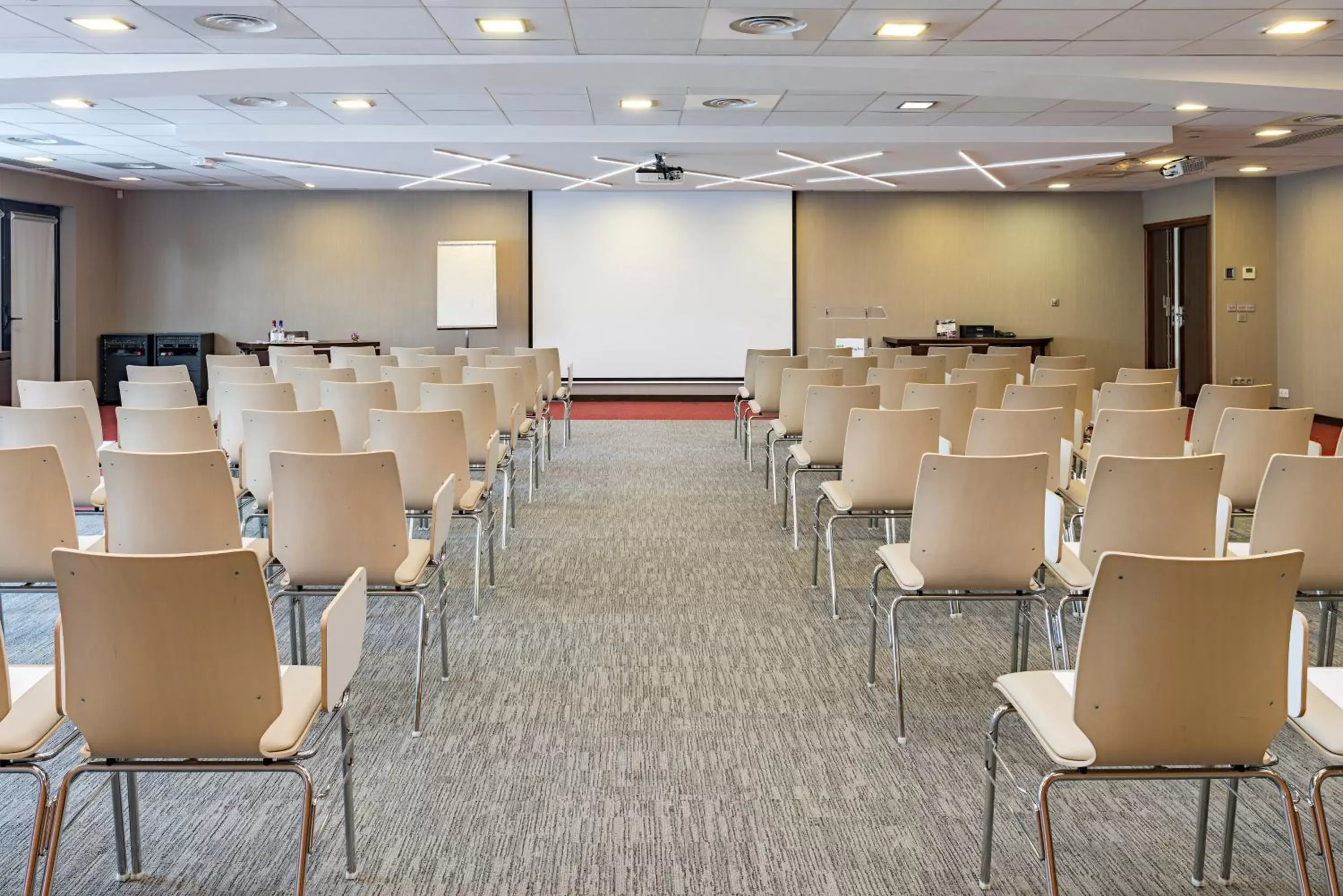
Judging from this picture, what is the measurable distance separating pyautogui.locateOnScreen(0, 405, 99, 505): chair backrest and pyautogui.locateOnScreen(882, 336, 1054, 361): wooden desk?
11.3 meters

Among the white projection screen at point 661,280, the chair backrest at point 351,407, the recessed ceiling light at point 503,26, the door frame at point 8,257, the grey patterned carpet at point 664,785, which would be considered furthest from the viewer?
the white projection screen at point 661,280

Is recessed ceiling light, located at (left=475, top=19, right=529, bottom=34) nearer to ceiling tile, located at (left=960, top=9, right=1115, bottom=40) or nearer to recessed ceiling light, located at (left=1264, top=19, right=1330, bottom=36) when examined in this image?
ceiling tile, located at (left=960, top=9, right=1115, bottom=40)

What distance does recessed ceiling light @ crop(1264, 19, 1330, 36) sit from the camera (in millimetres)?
6855

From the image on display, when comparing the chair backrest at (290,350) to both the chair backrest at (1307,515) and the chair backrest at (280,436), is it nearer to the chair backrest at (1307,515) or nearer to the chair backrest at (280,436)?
the chair backrest at (280,436)

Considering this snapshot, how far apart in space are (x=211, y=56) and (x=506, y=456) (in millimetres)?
3791

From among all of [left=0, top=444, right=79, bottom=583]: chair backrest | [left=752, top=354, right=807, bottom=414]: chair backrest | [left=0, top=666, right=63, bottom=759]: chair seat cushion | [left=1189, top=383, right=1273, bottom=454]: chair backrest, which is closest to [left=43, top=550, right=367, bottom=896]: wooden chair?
[left=0, top=666, right=63, bottom=759]: chair seat cushion

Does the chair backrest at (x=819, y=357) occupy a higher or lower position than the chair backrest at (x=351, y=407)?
higher

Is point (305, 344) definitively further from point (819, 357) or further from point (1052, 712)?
point (1052, 712)

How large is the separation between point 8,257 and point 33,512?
12072 millimetres

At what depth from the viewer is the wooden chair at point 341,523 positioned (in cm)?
365

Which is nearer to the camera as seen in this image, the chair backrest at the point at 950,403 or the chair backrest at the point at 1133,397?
the chair backrest at the point at 950,403

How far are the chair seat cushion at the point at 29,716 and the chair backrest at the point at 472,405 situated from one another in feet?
11.4

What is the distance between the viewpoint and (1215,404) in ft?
21.0

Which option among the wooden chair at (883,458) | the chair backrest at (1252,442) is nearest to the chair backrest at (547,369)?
the wooden chair at (883,458)
